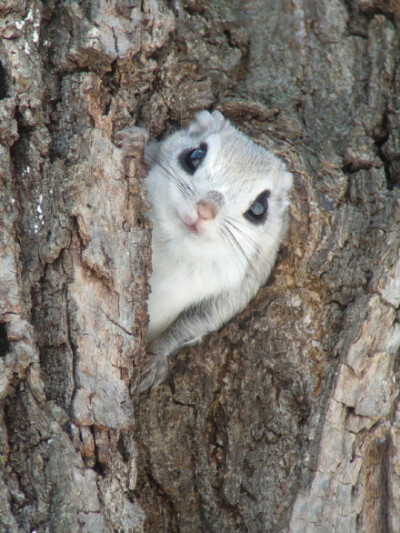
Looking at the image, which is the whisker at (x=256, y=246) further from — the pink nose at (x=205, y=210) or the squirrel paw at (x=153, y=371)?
the squirrel paw at (x=153, y=371)

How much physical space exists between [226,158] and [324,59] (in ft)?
2.60

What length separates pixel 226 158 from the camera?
3.26 metres

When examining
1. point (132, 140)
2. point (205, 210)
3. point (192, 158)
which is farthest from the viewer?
point (192, 158)

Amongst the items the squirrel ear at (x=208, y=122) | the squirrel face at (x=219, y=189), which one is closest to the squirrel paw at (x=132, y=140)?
the squirrel face at (x=219, y=189)

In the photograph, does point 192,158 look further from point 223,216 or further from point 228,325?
point 228,325

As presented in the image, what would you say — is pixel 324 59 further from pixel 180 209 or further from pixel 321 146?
pixel 180 209

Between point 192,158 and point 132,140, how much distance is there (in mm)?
366

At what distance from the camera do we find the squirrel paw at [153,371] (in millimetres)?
3136

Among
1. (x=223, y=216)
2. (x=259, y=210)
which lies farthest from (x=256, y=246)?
(x=223, y=216)

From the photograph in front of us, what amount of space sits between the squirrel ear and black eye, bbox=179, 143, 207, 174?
4.0 inches

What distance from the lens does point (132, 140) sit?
309 centimetres

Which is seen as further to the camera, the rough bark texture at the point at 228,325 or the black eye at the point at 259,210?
the black eye at the point at 259,210

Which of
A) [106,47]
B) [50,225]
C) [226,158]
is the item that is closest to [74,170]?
[50,225]

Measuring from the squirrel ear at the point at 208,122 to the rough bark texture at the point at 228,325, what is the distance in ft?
0.23
